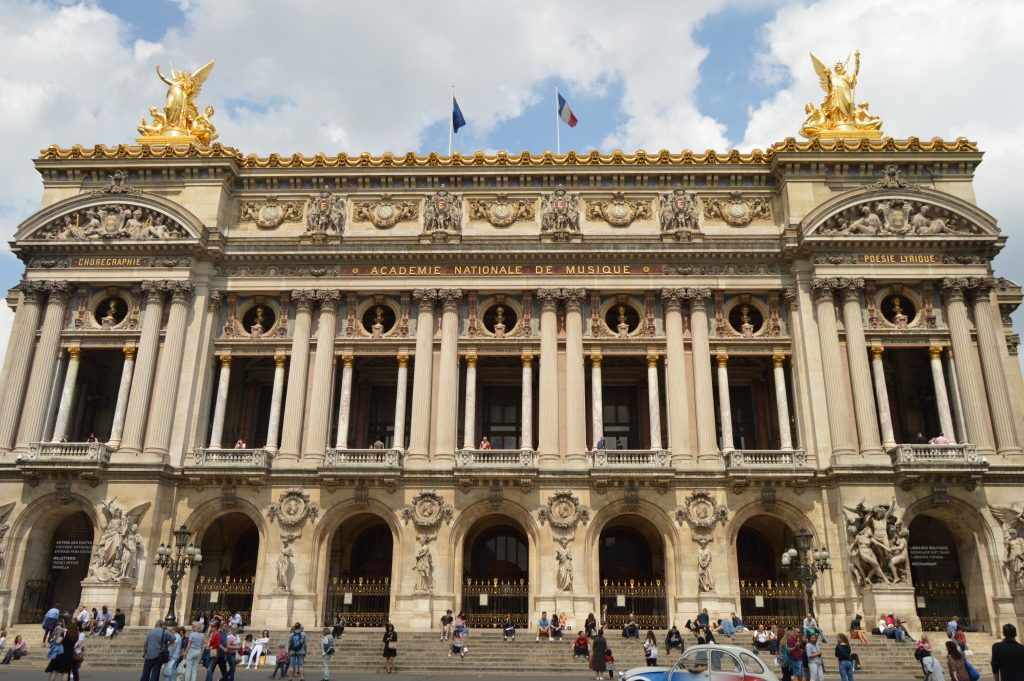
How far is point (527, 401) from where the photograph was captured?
36906mm

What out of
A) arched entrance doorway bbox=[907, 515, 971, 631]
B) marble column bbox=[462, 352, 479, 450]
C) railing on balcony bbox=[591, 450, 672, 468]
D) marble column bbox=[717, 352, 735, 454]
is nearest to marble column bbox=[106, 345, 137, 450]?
marble column bbox=[462, 352, 479, 450]

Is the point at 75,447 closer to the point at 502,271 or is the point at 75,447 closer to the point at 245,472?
the point at 245,472

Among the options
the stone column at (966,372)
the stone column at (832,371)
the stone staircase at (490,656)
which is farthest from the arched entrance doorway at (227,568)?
the stone column at (966,372)

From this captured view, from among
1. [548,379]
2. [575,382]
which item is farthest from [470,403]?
[575,382]

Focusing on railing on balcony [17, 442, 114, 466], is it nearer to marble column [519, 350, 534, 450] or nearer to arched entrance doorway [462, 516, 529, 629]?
arched entrance doorway [462, 516, 529, 629]

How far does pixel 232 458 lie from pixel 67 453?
673cm

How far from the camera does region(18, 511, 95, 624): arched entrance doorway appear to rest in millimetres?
34250

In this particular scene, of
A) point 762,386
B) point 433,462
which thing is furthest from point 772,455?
point 433,462

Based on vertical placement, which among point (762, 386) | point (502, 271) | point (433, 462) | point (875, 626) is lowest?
point (875, 626)

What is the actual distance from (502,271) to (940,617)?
2376cm

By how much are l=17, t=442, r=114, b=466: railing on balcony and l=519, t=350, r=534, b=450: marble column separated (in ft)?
58.3

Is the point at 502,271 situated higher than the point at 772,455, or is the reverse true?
the point at 502,271

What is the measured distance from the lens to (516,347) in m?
37.8

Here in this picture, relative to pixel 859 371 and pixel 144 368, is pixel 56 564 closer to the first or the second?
pixel 144 368
